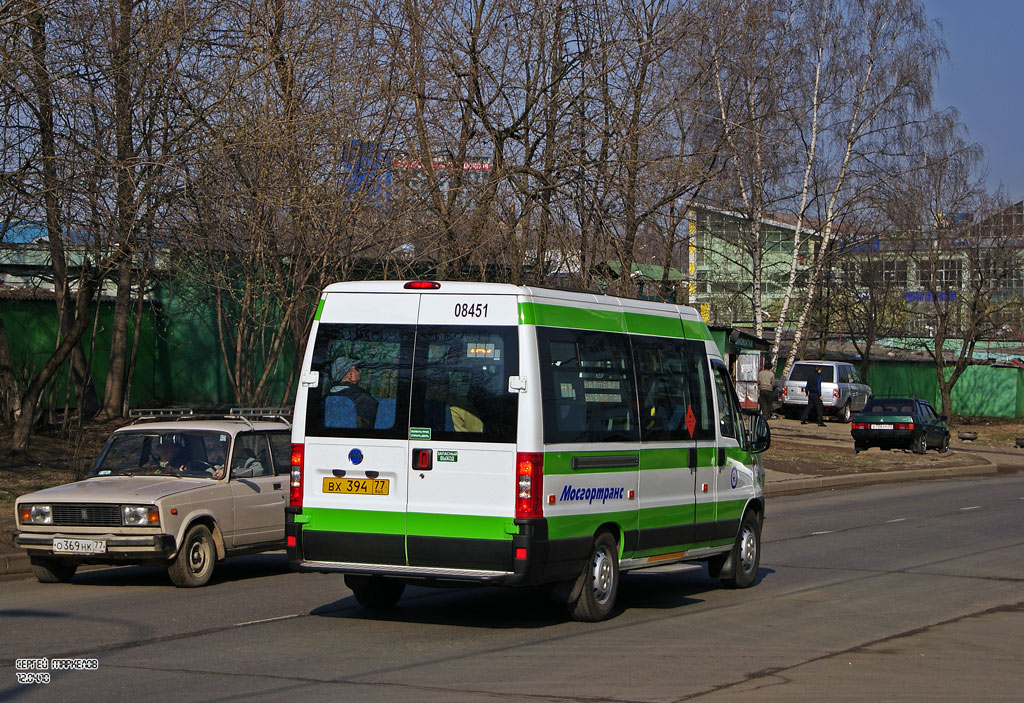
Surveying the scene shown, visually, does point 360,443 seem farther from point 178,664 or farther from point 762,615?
point 762,615

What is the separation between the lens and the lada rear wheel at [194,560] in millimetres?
11203

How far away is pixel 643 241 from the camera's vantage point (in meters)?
22.4

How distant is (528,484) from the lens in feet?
28.2

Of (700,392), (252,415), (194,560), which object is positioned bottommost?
(194,560)

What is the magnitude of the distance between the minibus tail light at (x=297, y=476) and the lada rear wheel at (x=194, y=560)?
247 centimetres

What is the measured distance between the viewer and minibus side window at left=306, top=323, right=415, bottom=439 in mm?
9070

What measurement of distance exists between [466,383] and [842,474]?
20.1 m

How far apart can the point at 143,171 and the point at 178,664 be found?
9.90 meters

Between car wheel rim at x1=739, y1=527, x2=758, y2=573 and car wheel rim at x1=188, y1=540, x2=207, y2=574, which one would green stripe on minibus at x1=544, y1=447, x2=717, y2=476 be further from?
car wheel rim at x1=188, y1=540, x2=207, y2=574

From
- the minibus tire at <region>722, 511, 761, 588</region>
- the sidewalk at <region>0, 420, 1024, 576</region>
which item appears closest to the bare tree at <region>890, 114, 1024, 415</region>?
the sidewalk at <region>0, 420, 1024, 576</region>

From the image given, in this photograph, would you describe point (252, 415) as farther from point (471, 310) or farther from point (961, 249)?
point (961, 249)

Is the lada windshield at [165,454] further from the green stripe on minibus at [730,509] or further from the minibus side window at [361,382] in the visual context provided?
the green stripe on minibus at [730,509]

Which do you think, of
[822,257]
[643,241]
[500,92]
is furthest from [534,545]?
[822,257]

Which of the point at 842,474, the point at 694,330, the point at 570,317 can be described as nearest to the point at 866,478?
the point at 842,474
